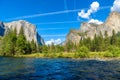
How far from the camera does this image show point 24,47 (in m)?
144

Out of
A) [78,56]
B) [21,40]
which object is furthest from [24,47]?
[78,56]

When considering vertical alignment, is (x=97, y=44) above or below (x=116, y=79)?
above

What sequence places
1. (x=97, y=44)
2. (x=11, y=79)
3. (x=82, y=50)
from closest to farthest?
(x=11, y=79), (x=82, y=50), (x=97, y=44)

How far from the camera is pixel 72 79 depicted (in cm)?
3022

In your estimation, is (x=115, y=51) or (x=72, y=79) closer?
(x=72, y=79)

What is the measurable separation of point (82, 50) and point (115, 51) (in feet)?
67.2

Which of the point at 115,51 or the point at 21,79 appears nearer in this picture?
the point at 21,79

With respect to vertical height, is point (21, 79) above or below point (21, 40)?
below

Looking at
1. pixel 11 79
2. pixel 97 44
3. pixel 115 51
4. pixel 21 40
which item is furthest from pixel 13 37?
pixel 11 79

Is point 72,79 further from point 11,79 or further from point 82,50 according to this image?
point 82,50

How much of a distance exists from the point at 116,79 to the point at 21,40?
388 feet

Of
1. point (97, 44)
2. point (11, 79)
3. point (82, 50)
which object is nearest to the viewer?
point (11, 79)

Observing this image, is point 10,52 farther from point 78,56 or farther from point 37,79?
point 37,79

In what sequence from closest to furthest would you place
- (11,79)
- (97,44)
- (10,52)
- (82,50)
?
(11,79) → (82,50) → (10,52) → (97,44)
